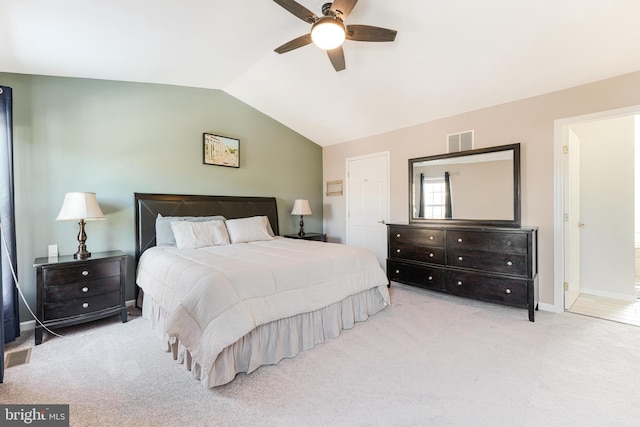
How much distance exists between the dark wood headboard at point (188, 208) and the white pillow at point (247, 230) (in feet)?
1.48

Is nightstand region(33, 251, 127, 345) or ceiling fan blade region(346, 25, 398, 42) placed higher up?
ceiling fan blade region(346, 25, 398, 42)

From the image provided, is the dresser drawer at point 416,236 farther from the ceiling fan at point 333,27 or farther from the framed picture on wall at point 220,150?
the framed picture on wall at point 220,150

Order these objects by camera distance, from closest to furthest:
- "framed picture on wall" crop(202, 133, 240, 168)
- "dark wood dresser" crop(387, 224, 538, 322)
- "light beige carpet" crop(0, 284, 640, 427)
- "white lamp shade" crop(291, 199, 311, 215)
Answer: "light beige carpet" crop(0, 284, 640, 427)
"dark wood dresser" crop(387, 224, 538, 322)
"framed picture on wall" crop(202, 133, 240, 168)
"white lamp shade" crop(291, 199, 311, 215)

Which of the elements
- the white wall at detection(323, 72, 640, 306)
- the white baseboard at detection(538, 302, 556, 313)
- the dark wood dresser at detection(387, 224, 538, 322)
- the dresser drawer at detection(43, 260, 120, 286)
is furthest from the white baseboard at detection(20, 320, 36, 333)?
the white baseboard at detection(538, 302, 556, 313)

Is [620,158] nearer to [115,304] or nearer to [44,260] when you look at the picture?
[115,304]

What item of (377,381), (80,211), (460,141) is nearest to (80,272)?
(80,211)

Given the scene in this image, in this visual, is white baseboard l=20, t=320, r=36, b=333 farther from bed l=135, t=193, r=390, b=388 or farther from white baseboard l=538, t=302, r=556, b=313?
white baseboard l=538, t=302, r=556, b=313

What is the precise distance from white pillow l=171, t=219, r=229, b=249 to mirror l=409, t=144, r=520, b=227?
2694 mm

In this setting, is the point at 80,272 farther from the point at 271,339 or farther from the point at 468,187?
the point at 468,187

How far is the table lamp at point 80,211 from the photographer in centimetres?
272

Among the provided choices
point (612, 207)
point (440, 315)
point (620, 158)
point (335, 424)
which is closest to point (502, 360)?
point (440, 315)

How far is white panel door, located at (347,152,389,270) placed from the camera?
15.6 feet

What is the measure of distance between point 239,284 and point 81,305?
72.6 inches

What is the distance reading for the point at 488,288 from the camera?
3160 mm
